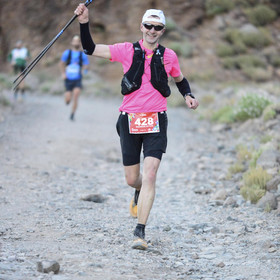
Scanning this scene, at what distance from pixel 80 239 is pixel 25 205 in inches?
60.0

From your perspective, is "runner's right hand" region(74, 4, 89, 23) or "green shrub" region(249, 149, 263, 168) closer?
"runner's right hand" region(74, 4, 89, 23)

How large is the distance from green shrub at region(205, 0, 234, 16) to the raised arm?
2524 centimetres

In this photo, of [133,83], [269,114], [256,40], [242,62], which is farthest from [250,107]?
[256,40]

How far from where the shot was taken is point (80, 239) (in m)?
5.16

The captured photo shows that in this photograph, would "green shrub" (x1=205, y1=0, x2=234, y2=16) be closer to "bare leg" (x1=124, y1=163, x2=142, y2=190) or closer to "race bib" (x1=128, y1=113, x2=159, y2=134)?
"bare leg" (x1=124, y1=163, x2=142, y2=190)

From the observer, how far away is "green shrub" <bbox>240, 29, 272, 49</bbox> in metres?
28.5

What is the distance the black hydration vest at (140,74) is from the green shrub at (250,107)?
323 inches

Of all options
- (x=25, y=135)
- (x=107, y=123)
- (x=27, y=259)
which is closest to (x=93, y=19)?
(x=107, y=123)

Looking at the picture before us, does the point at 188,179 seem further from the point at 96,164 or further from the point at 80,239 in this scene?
the point at 80,239

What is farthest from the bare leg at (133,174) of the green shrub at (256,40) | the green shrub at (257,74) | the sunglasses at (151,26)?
the green shrub at (256,40)

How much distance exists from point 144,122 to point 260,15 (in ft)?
86.2

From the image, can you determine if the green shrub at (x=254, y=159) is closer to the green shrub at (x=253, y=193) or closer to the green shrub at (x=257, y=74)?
the green shrub at (x=253, y=193)

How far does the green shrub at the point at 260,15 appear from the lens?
1172 inches

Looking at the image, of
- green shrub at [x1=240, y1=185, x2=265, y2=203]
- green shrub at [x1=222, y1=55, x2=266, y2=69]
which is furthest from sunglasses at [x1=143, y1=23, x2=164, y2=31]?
green shrub at [x1=222, y1=55, x2=266, y2=69]
